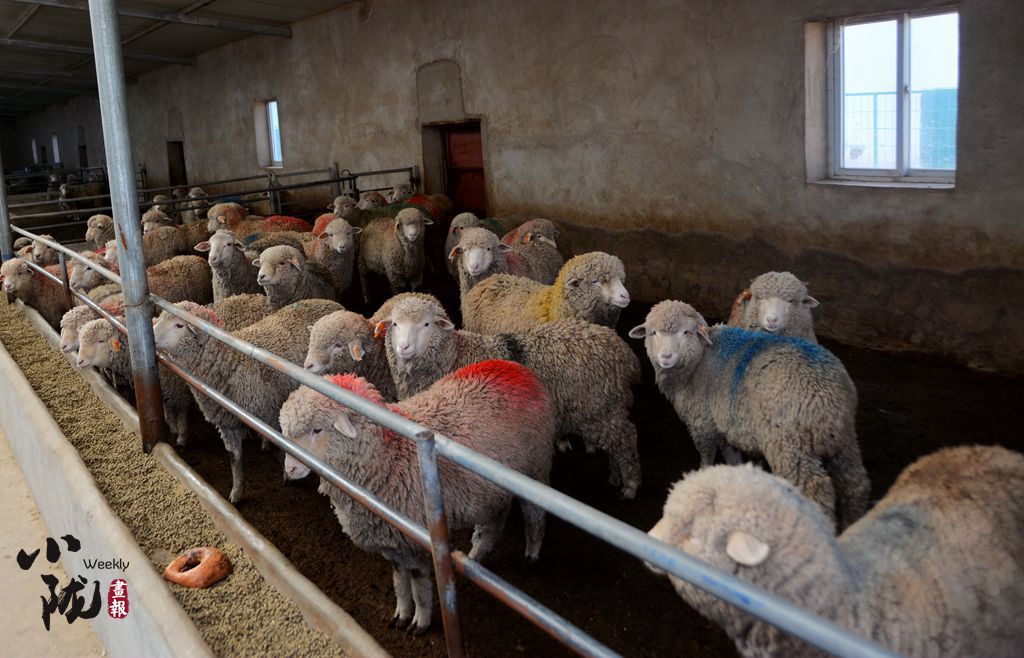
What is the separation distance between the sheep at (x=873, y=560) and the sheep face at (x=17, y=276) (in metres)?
7.73

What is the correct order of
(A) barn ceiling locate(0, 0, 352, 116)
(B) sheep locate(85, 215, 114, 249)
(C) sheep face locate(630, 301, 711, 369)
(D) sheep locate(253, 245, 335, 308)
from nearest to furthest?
1. (C) sheep face locate(630, 301, 711, 369)
2. (D) sheep locate(253, 245, 335, 308)
3. (B) sheep locate(85, 215, 114, 249)
4. (A) barn ceiling locate(0, 0, 352, 116)

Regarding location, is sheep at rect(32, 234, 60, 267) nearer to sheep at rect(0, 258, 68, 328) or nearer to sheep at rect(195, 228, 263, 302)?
sheep at rect(0, 258, 68, 328)

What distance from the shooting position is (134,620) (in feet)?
8.70

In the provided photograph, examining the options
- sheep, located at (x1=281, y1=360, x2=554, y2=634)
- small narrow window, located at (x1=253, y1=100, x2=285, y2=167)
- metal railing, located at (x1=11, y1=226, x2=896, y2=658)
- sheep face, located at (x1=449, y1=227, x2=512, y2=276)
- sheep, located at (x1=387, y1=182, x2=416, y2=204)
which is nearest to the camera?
metal railing, located at (x1=11, y1=226, x2=896, y2=658)

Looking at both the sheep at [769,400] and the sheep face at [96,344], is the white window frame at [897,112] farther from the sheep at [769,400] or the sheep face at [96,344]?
the sheep face at [96,344]

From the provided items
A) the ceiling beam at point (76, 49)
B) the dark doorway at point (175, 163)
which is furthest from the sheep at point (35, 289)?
the dark doorway at point (175, 163)

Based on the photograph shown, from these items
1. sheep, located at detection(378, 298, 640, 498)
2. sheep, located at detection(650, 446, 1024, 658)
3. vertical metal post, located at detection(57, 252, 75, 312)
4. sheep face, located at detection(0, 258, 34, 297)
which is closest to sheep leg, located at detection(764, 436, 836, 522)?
sheep, located at detection(378, 298, 640, 498)

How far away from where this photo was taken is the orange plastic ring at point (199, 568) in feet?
8.89

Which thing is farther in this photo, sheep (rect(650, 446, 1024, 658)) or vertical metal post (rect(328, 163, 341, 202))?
vertical metal post (rect(328, 163, 341, 202))

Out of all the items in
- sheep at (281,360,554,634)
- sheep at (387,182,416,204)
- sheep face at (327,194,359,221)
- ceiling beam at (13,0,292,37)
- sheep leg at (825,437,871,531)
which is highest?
ceiling beam at (13,0,292,37)

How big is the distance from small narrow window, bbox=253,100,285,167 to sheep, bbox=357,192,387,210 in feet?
17.6

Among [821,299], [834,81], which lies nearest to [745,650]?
[821,299]

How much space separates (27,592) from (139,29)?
44.0ft

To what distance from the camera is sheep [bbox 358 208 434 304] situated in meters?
8.62
